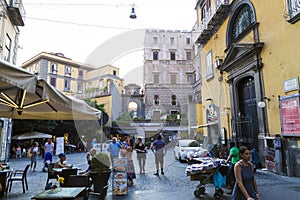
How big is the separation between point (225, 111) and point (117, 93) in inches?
656

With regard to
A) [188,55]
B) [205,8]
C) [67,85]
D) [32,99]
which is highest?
[188,55]

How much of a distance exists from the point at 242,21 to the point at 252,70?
3.17m

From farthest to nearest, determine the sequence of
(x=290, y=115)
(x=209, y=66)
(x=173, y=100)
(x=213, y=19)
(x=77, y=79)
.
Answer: (x=77, y=79), (x=173, y=100), (x=209, y=66), (x=213, y=19), (x=290, y=115)

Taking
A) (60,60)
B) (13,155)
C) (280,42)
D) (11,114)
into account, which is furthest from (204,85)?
(60,60)

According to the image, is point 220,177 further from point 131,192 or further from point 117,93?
point 117,93

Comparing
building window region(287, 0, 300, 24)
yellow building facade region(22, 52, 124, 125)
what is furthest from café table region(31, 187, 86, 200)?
yellow building facade region(22, 52, 124, 125)

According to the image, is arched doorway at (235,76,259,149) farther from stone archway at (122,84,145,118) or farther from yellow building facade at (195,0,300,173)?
stone archway at (122,84,145,118)

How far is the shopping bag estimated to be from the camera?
19.7ft

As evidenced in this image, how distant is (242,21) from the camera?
1226cm

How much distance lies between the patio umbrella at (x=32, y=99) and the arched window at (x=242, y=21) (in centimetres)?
921

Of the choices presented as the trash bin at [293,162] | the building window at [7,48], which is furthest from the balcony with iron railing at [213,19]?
the building window at [7,48]

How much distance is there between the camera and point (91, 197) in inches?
240

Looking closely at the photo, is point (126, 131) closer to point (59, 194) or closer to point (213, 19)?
point (213, 19)

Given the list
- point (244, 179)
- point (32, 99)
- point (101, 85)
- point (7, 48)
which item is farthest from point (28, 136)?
point (244, 179)
